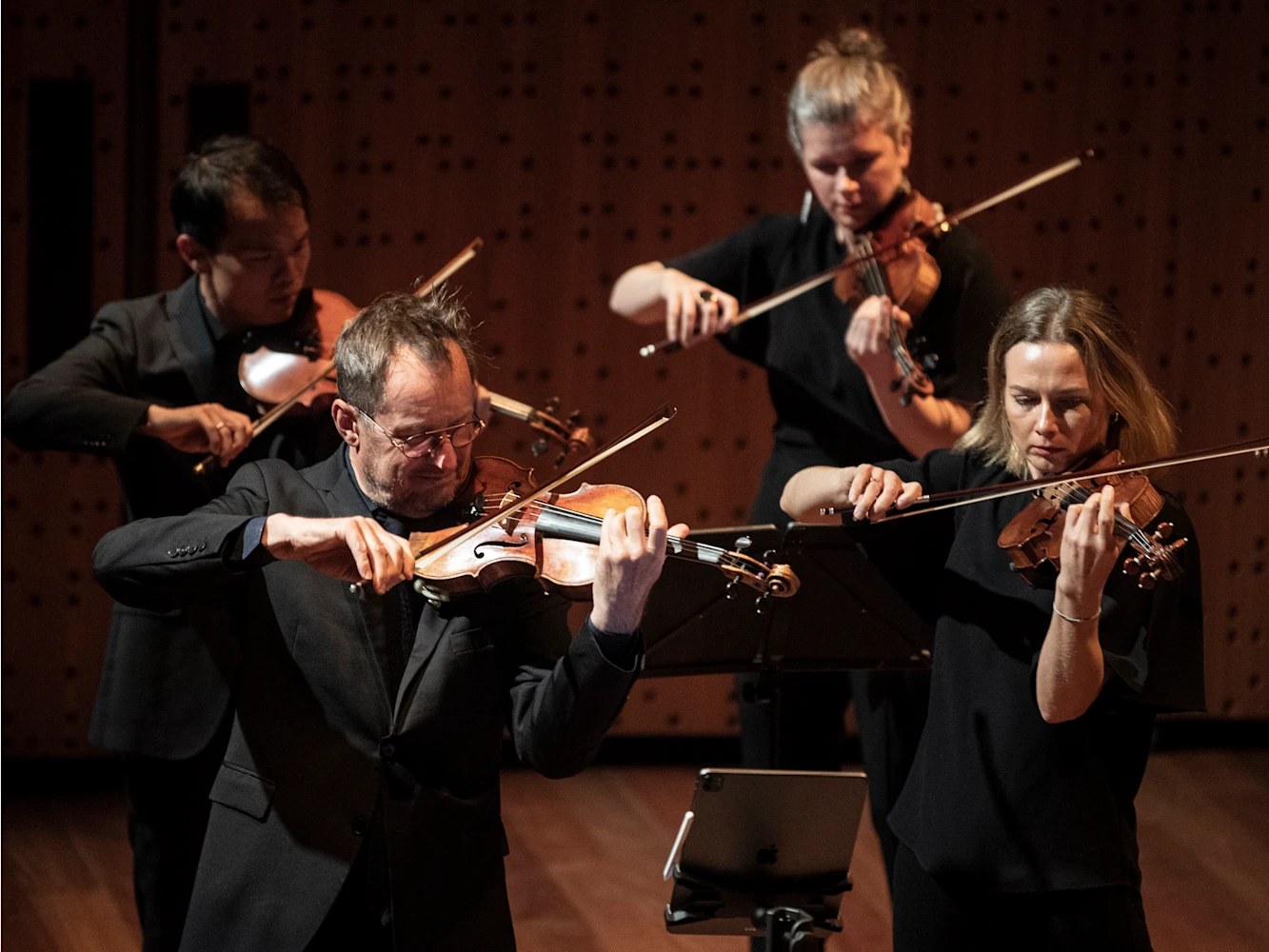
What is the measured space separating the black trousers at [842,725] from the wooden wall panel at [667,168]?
142 cm

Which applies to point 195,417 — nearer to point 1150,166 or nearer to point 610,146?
point 610,146

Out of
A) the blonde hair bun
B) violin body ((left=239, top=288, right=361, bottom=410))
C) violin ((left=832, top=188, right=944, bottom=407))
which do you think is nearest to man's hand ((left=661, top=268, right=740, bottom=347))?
violin ((left=832, top=188, right=944, bottom=407))

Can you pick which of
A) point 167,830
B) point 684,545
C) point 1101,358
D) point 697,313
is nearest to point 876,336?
point 697,313

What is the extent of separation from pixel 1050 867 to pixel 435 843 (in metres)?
0.78

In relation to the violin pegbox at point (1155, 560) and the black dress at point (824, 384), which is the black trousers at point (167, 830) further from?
the violin pegbox at point (1155, 560)

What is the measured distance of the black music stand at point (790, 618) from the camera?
237cm

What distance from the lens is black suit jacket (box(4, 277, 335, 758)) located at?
257 centimetres

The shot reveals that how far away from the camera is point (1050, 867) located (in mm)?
1994

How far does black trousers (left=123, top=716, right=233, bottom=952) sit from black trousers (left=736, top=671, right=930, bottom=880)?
0.94 meters

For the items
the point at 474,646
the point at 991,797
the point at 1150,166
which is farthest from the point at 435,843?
the point at 1150,166

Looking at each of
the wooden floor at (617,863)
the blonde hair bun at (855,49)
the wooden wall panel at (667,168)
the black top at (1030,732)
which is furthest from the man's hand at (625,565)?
the wooden wall panel at (667,168)

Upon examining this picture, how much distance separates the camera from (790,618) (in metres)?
2.48

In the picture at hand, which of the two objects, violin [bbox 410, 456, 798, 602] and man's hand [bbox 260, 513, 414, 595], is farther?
violin [bbox 410, 456, 798, 602]

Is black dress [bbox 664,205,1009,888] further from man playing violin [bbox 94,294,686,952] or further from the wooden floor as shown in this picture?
man playing violin [bbox 94,294,686,952]
